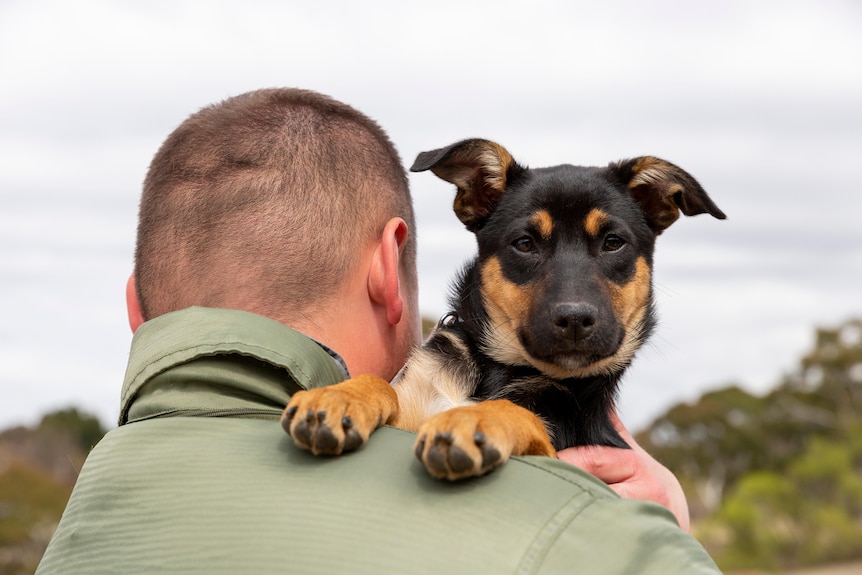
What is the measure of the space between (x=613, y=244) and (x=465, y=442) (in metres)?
2.38

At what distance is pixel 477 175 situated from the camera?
15.9 ft

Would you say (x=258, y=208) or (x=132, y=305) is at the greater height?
(x=258, y=208)

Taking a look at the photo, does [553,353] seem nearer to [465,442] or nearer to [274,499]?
[465,442]

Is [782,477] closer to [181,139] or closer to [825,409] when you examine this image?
[825,409]

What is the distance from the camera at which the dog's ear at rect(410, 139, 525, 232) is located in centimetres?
471

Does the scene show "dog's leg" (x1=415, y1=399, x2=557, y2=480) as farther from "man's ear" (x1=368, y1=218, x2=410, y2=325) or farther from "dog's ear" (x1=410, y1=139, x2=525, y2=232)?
"dog's ear" (x1=410, y1=139, x2=525, y2=232)

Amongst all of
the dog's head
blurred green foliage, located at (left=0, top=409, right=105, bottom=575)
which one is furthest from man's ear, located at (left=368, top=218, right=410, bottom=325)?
blurred green foliage, located at (left=0, top=409, right=105, bottom=575)

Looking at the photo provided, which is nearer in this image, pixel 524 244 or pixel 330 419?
pixel 330 419

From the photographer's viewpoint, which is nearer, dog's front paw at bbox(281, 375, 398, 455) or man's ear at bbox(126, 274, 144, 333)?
dog's front paw at bbox(281, 375, 398, 455)

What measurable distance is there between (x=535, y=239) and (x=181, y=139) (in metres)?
1.67

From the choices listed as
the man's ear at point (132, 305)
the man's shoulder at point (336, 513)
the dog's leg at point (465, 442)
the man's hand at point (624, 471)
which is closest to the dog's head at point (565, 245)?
the man's hand at point (624, 471)

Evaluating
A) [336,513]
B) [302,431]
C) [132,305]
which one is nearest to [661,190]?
[132,305]

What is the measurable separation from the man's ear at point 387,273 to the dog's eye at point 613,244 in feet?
4.41

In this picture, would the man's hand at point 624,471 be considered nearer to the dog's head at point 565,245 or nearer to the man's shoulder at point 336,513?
the dog's head at point 565,245
